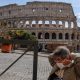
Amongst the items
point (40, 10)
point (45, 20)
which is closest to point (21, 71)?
point (45, 20)

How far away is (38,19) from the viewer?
101688 mm

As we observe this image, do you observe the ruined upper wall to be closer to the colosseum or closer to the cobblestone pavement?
the colosseum

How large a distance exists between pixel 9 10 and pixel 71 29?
23.3 meters

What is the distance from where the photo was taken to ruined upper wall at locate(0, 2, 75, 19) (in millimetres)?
105675

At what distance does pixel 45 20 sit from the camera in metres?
101

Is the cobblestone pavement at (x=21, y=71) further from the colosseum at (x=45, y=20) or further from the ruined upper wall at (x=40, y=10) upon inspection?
the ruined upper wall at (x=40, y=10)

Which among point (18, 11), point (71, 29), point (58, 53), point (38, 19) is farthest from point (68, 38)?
point (58, 53)

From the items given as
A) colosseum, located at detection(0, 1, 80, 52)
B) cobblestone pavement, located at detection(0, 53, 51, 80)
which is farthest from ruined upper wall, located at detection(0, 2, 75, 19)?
cobblestone pavement, located at detection(0, 53, 51, 80)

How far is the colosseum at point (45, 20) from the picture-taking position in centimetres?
9475

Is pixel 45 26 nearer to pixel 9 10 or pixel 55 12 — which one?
pixel 55 12

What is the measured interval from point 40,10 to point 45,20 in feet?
24.7

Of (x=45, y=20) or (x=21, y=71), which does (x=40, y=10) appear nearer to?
(x=45, y=20)

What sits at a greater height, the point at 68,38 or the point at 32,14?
the point at 32,14

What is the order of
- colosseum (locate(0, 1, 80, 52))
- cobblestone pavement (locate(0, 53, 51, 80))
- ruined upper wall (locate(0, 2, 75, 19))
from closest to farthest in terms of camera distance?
cobblestone pavement (locate(0, 53, 51, 80)), colosseum (locate(0, 1, 80, 52)), ruined upper wall (locate(0, 2, 75, 19))
